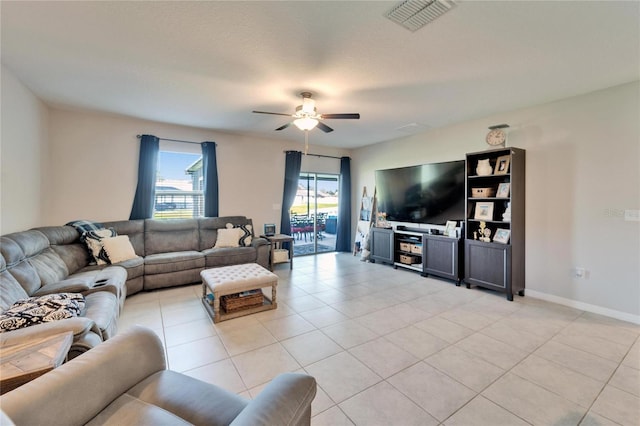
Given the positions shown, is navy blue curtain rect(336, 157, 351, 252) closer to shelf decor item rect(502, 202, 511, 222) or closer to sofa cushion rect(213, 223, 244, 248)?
sofa cushion rect(213, 223, 244, 248)

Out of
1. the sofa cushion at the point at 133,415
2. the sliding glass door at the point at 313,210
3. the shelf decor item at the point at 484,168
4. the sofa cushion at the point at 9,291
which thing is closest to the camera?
the sofa cushion at the point at 133,415

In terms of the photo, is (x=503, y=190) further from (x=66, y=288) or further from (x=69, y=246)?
(x=69, y=246)

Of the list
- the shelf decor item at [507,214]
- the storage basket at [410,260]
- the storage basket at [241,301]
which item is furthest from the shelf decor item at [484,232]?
the storage basket at [241,301]

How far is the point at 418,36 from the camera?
216cm

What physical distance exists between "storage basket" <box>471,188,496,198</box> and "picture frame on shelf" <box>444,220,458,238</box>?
0.54m

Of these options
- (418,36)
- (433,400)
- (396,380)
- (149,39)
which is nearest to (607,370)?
(433,400)

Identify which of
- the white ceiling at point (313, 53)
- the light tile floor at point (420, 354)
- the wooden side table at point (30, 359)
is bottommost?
the light tile floor at point (420, 354)

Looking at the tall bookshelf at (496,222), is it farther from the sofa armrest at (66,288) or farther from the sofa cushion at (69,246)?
the sofa cushion at (69,246)

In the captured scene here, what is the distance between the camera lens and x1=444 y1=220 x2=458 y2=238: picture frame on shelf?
4.40 meters

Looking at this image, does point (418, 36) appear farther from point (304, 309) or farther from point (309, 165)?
point (309, 165)

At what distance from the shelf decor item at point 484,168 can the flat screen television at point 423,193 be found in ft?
1.09

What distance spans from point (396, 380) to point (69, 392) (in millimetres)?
1945

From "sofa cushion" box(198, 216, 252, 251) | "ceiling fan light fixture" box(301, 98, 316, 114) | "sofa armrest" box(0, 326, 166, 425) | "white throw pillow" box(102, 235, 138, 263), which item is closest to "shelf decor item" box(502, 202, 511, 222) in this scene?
"ceiling fan light fixture" box(301, 98, 316, 114)

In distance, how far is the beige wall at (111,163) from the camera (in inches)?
159
